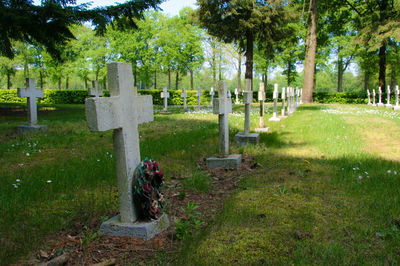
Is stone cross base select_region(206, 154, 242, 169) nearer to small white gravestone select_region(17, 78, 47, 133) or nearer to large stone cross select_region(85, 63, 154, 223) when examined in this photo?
large stone cross select_region(85, 63, 154, 223)

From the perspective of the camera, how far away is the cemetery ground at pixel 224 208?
2.33m

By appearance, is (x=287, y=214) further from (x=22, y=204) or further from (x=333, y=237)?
(x=22, y=204)

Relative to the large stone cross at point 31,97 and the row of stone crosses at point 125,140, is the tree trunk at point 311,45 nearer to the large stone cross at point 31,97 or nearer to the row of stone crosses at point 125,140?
the large stone cross at point 31,97

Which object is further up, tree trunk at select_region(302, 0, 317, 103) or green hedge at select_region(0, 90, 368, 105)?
tree trunk at select_region(302, 0, 317, 103)

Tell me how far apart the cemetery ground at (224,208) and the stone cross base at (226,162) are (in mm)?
177

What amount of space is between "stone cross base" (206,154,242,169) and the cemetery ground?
0.18 m

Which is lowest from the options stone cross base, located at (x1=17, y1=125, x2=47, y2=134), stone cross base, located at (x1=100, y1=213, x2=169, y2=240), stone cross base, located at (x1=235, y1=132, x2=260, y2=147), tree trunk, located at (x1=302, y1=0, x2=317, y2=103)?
stone cross base, located at (x1=100, y1=213, x2=169, y2=240)

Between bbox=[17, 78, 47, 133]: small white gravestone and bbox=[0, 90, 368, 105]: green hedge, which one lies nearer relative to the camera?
bbox=[17, 78, 47, 133]: small white gravestone

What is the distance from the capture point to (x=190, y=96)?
28.3 meters

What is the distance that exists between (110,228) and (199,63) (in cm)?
3509

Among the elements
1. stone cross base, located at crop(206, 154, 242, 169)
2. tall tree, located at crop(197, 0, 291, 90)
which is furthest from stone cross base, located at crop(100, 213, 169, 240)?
tall tree, located at crop(197, 0, 291, 90)

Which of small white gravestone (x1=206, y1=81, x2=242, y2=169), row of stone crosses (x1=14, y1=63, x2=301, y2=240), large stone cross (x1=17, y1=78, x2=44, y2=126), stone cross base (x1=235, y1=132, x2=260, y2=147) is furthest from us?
large stone cross (x1=17, y1=78, x2=44, y2=126)

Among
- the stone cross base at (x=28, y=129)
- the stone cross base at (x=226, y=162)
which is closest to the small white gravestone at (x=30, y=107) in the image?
the stone cross base at (x=28, y=129)

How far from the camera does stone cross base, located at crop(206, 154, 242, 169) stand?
16.4ft
